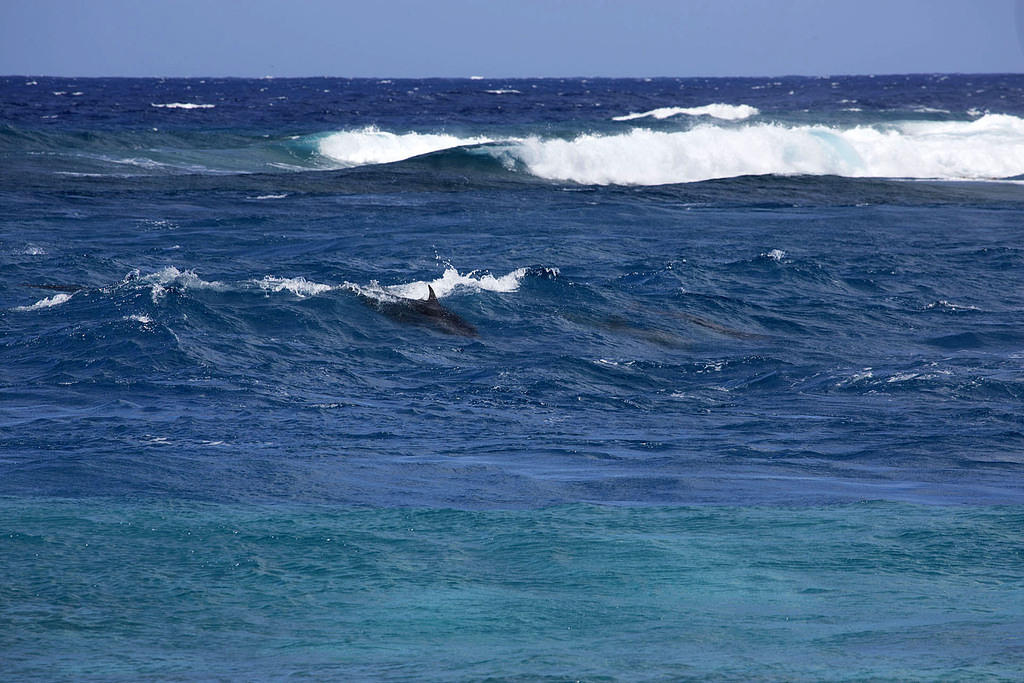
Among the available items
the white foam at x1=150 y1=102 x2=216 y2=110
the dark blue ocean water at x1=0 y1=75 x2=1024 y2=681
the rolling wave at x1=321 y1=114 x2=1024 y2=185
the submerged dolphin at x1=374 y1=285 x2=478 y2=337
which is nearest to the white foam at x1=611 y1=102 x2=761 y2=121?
the rolling wave at x1=321 y1=114 x2=1024 y2=185

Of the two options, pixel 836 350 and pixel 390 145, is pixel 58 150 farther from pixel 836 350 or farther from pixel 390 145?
pixel 836 350

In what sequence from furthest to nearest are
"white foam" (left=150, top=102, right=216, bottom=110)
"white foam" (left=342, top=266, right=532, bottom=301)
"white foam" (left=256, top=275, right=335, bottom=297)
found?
"white foam" (left=150, top=102, right=216, bottom=110)
"white foam" (left=342, top=266, right=532, bottom=301)
"white foam" (left=256, top=275, right=335, bottom=297)

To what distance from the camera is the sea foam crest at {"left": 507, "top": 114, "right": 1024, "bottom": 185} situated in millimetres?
33938

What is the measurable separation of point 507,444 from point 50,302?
714cm

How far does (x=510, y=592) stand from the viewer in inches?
Answer: 215

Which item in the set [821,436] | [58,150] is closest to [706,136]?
[58,150]

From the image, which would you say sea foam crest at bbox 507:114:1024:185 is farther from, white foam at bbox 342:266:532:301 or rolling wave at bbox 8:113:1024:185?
white foam at bbox 342:266:532:301

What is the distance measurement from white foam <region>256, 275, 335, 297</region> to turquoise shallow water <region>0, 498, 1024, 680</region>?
733cm

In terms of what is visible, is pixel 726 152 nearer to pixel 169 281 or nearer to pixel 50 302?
pixel 169 281

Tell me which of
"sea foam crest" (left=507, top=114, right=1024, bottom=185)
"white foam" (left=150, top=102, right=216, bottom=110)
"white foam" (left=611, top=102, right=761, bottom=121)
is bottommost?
"sea foam crest" (left=507, top=114, right=1024, bottom=185)

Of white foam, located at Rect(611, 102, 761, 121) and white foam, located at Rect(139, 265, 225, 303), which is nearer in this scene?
white foam, located at Rect(139, 265, 225, 303)

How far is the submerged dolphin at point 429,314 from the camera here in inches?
494

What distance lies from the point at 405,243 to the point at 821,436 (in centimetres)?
1107

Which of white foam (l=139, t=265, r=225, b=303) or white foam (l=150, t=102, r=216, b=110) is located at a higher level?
white foam (l=150, t=102, r=216, b=110)
